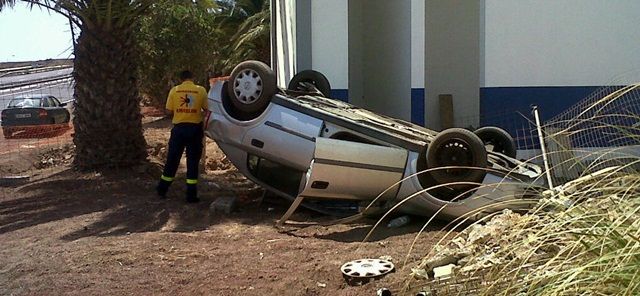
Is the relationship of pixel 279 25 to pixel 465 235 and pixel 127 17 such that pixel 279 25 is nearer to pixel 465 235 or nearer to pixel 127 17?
pixel 127 17

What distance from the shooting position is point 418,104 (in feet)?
38.0

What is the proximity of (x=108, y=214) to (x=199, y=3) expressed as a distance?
18.6ft

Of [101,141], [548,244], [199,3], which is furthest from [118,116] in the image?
[548,244]

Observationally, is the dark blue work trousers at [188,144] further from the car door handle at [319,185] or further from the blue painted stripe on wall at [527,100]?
the blue painted stripe on wall at [527,100]

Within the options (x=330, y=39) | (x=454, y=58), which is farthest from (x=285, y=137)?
(x=454, y=58)

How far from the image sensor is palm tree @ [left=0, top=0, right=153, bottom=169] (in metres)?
10.9

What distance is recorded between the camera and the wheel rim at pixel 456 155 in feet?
22.2

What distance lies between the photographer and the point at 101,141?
10930 mm

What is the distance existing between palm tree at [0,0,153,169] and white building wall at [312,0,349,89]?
8.96 ft

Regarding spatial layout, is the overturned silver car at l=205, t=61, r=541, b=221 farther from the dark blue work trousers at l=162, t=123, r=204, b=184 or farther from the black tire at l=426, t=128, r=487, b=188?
the dark blue work trousers at l=162, t=123, r=204, b=184

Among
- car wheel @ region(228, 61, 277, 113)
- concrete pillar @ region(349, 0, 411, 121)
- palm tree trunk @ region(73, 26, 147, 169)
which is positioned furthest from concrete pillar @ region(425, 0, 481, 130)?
palm tree trunk @ region(73, 26, 147, 169)

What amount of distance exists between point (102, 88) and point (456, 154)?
6238mm

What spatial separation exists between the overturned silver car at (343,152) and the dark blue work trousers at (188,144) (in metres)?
0.45

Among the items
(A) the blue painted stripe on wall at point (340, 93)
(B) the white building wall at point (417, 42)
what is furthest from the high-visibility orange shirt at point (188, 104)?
(B) the white building wall at point (417, 42)
